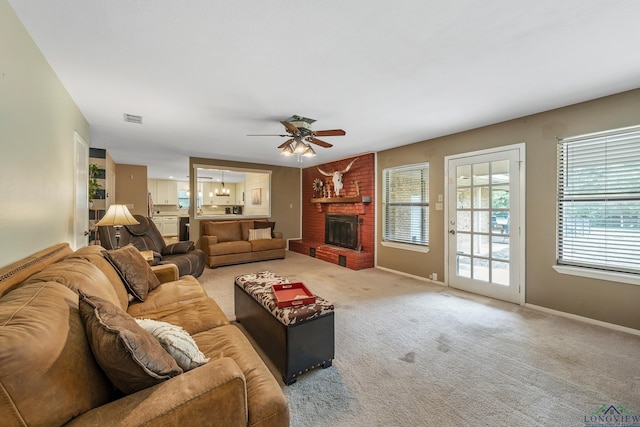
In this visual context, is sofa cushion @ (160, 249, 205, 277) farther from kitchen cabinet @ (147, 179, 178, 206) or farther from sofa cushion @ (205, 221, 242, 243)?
kitchen cabinet @ (147, 179, 178, 206)

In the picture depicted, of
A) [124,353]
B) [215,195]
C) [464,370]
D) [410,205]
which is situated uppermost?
[215,195]

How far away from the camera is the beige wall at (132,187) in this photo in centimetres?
689

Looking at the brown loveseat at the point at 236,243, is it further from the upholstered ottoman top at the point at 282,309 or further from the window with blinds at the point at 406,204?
the upholstered ottoman top at the point at 282,309

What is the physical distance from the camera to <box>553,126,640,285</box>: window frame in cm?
264

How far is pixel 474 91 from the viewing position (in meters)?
2.62

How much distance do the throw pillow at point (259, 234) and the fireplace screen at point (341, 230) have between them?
1.40 metres

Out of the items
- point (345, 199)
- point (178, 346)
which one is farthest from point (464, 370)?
point (345, 199)

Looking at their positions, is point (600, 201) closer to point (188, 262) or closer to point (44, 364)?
point (44, 364)

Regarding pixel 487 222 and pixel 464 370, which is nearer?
pixel 464 370

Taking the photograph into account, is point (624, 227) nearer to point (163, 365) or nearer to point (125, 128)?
point (163, 365)

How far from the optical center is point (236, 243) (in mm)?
5688

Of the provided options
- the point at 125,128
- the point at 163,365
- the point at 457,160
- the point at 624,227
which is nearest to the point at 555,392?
the point at 624,227

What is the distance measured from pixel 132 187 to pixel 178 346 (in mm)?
7335

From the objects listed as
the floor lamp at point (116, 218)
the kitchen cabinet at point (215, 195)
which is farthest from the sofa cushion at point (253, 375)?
the kitchen cabinet at point (215, 195)
